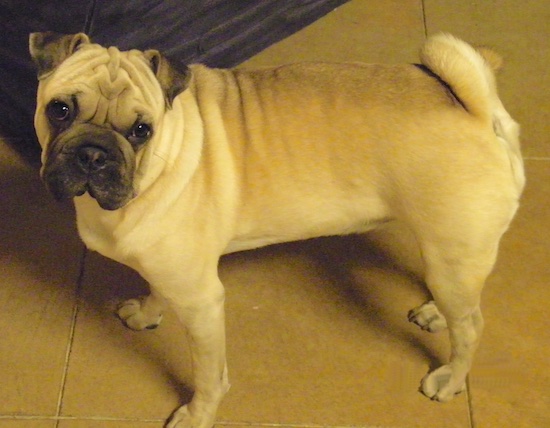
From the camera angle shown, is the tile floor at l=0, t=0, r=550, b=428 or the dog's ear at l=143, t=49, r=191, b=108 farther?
the tile floor at l=0, t=0, r=550, b=428

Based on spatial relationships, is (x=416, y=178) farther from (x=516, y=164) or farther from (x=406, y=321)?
(x=406, y=321)

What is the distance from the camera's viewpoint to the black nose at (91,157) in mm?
1102

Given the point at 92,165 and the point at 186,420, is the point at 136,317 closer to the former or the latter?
the point at 186,420

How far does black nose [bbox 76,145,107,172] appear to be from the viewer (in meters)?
1.10

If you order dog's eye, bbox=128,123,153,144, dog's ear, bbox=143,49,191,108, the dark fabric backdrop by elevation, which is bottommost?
the dark fabric backdrop

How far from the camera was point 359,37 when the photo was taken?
232cm

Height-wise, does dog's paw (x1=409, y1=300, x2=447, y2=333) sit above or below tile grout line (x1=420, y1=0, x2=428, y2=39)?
below

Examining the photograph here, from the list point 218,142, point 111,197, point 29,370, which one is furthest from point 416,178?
point 29,370

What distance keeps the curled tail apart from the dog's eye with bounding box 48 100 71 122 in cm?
62

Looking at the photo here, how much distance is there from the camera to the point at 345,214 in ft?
4.50

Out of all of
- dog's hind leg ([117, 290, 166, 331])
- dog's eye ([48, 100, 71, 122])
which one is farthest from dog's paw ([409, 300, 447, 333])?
dog's eye ([48, 100, 71, 122])

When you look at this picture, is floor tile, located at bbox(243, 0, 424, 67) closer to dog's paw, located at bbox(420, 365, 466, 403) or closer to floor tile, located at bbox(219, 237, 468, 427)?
floor tile, located at bbox(219, 237, 468, 427)

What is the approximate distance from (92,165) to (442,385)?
0.90m

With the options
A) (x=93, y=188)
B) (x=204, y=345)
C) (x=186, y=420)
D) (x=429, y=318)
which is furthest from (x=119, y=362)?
(x=429, y=318)
